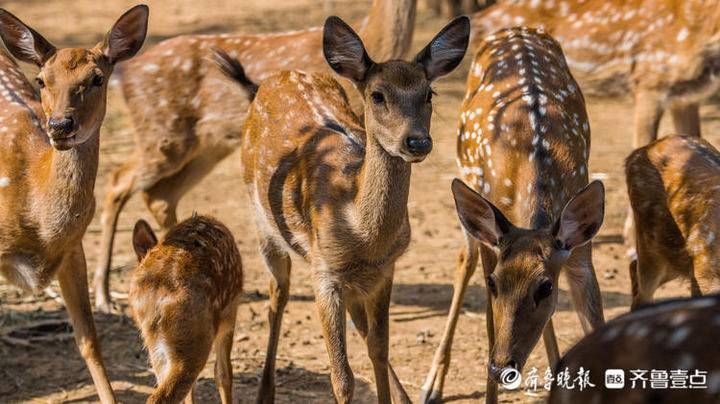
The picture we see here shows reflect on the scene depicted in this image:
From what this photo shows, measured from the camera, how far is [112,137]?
Result: 10.6 metres

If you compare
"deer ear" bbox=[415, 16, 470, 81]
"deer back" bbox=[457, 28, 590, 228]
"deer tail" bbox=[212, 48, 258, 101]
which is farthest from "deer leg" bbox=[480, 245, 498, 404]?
"deer tail" bbox=[212, 48, 258, 101]

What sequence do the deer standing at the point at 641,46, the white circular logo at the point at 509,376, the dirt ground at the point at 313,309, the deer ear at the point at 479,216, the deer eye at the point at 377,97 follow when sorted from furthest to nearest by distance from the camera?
the deer standing at the point at 641,46 < the dirt ground at the point at 313,309 < the deer eye at the point at 377,97 < the deer ear at the point at 479,216 < the white circular logo at the point at 509,376

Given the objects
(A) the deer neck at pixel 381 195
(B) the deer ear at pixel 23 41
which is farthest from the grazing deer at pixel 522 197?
(B) the deer ear at pixel 23 41

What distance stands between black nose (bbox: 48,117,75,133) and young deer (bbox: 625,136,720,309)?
2681mm

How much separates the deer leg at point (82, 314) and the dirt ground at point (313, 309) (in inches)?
11.4

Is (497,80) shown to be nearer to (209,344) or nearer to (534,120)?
(534,120)

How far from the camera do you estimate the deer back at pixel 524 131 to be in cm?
566

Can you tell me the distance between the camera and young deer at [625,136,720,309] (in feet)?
18.7

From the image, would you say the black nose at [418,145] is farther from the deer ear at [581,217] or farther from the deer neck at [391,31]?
the deer neck at [391,31]

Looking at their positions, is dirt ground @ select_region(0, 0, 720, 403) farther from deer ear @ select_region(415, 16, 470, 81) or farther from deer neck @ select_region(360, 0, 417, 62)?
deer neck @ select_region(360, 0, 417, 62)

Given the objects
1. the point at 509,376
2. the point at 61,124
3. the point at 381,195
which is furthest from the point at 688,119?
the point at 61,124

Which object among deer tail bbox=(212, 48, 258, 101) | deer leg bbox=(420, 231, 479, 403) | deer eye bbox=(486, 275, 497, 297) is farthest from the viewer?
deer tail bbox=(212, 48, 258, 101)

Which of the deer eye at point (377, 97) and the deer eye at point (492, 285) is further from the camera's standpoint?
the deer eye at point (377, 97)

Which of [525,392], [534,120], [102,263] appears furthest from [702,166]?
[102,263]
